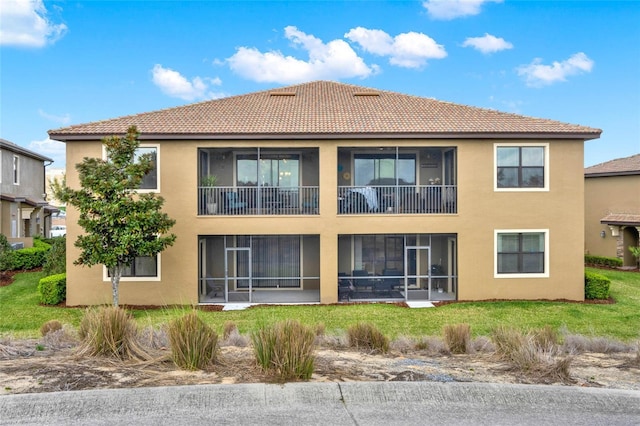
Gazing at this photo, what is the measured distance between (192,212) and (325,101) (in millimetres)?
7371

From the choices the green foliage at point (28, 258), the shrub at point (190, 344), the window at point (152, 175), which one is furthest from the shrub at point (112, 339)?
the green foliage at point (28, 258)

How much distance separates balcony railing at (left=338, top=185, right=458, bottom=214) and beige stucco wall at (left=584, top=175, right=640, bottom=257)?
1428 centimetres

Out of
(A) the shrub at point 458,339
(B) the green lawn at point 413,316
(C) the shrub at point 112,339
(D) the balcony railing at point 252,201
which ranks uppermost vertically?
(D) the balcony railing at point 252,201

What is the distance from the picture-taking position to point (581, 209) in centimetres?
1567

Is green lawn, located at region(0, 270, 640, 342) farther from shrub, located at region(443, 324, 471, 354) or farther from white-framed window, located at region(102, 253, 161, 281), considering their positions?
shrub, located at region(443, 324, 471, 354)

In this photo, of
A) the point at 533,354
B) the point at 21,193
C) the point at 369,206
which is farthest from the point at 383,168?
the point at 21,193

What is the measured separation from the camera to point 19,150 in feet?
90.2

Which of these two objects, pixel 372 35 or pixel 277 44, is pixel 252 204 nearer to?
pixel 277 44

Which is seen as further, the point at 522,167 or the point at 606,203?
the point at 606,203

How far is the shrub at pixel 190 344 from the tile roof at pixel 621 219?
2402 centimetres

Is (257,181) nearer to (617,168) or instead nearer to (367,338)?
(367,338)

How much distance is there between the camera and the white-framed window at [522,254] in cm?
1565

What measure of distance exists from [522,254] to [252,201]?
952 cm

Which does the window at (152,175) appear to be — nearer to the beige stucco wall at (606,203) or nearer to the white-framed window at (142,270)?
the white-framed window at (142,270)
